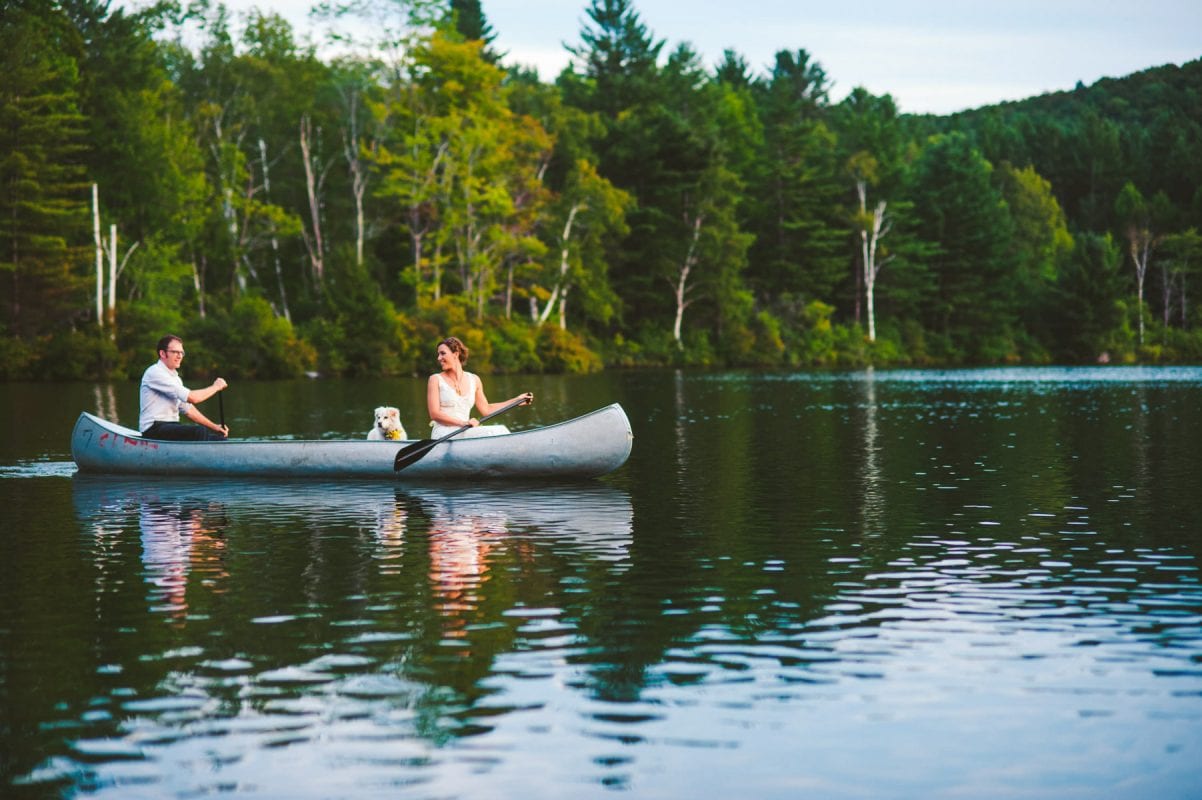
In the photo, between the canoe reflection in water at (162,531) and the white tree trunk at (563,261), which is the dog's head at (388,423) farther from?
the white tree trunk at (563,261)

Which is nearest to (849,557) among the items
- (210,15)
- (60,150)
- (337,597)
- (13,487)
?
(337,597)

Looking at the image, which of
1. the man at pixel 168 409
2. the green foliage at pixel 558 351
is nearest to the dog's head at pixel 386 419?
the man at pixel 168 409

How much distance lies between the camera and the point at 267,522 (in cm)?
1452

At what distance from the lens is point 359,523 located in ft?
47.1

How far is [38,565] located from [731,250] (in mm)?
71257

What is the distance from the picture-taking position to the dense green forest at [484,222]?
59844 mm

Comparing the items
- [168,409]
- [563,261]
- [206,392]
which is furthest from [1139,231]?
[206,392]

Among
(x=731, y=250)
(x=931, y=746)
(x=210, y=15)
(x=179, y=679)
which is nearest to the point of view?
(x=931, y=746)

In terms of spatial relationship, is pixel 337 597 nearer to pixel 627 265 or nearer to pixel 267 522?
pixel 267 522

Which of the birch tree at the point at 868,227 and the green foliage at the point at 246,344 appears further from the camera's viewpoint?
the birch tree at the point at 868,227

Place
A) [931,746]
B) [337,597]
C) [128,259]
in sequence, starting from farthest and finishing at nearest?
1. [128,259]
2. [337,597]
3. [931,746]

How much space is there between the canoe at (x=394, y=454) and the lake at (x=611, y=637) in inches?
12.1

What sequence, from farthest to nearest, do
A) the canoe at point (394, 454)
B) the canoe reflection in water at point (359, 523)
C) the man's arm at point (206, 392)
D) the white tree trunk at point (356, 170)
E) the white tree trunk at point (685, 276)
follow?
the white tree trunk at point (685, 276), the white tree trunk at point (356, 170), the canoe at point (394, 454), the man's arm at point (206, 392), the canoe reflection in water at point (359, 523)

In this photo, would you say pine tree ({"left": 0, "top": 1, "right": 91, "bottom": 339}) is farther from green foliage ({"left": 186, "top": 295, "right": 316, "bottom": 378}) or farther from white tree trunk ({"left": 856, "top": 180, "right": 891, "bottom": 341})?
white tree trunk ({"left": 856, "top": 180, "right": 891, "bottom": 341})
